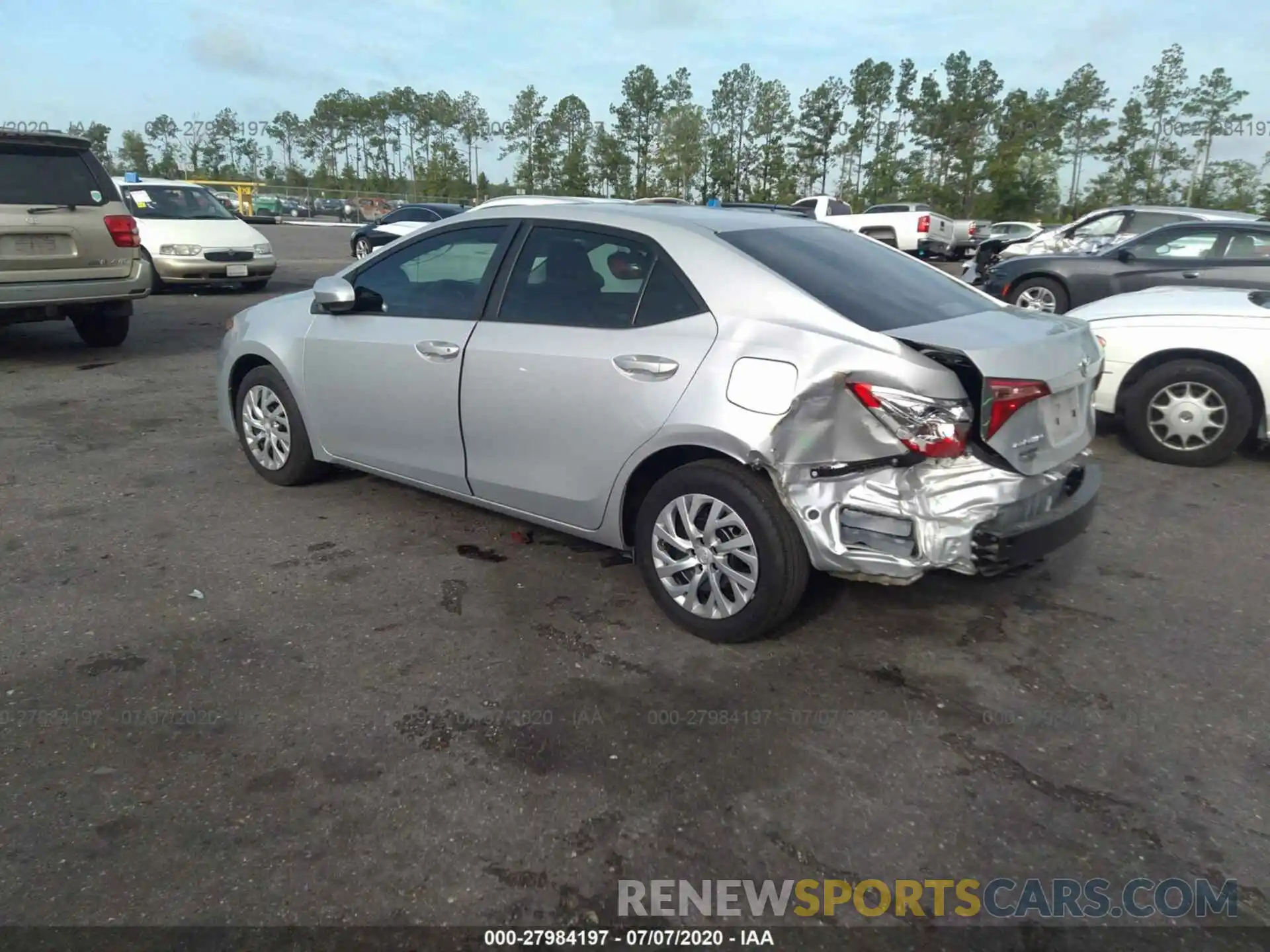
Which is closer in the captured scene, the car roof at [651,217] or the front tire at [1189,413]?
the car roof at [651,217]

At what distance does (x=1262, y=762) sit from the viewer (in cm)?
307

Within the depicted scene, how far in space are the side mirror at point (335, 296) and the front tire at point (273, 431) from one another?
65cm

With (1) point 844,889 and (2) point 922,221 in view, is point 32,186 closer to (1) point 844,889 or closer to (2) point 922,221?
(1) point 844,889

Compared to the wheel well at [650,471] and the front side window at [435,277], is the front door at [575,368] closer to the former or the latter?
the wheel well at [650,471]

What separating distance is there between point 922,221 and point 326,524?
78.4 feet

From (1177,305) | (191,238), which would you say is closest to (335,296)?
(1177,305)

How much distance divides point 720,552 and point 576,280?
4.57 feet

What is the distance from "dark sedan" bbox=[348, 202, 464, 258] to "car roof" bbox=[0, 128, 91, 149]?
1172 centimetres

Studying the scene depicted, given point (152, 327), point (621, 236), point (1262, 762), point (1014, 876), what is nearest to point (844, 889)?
point (1014, 876)

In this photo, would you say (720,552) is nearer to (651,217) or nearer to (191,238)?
(651,217)

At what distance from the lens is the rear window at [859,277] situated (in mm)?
3697

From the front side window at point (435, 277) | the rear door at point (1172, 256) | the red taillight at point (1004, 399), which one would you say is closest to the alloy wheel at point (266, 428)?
the front side window at point (435, 277)

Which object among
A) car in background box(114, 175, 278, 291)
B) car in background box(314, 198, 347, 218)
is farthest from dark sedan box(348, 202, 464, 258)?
car in background box(314, 198, 347, 218)

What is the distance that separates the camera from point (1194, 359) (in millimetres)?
6250
